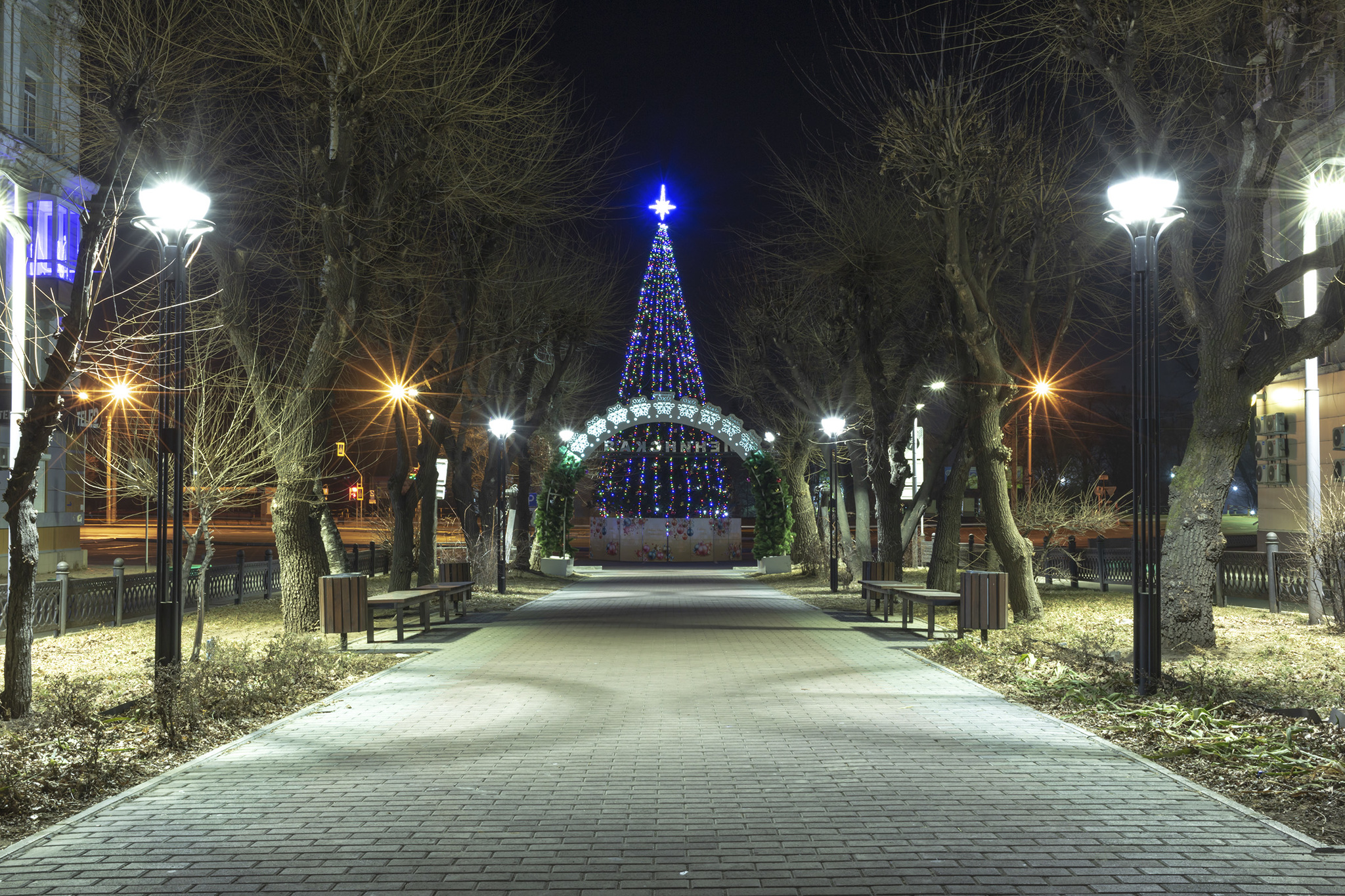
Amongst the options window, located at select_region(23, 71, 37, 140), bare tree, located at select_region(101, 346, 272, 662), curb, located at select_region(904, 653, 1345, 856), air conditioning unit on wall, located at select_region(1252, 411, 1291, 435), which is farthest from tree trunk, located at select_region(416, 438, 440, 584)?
air conditioning unit on wall, located at select_region(1252, 411, 1291, 435)

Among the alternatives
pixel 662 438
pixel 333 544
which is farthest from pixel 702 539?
pixel 333 544

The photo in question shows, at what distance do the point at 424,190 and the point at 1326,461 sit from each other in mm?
19947

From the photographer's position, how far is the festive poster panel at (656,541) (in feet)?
141

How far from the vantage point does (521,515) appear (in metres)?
32.4

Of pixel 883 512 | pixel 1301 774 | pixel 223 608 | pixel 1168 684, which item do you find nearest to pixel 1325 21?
pixel 1168 684

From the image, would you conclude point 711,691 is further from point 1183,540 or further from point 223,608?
point 223,608

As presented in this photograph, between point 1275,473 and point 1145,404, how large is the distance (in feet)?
52.2

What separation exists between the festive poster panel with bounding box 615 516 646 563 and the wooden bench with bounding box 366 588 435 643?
88.6 ft

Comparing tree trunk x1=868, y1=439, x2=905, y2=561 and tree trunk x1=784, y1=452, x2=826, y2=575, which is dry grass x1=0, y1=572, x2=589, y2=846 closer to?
tree trunk x1=868, y1=439, x2=905, y2=561

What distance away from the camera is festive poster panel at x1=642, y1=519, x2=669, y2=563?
43125 millimetres

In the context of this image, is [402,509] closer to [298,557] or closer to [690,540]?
[298,557]

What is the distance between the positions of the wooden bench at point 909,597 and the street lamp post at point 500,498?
29.4ft

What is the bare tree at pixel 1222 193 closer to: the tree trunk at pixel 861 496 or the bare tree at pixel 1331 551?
the bare tree at pixel 1331 551

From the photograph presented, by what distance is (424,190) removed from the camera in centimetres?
1666
